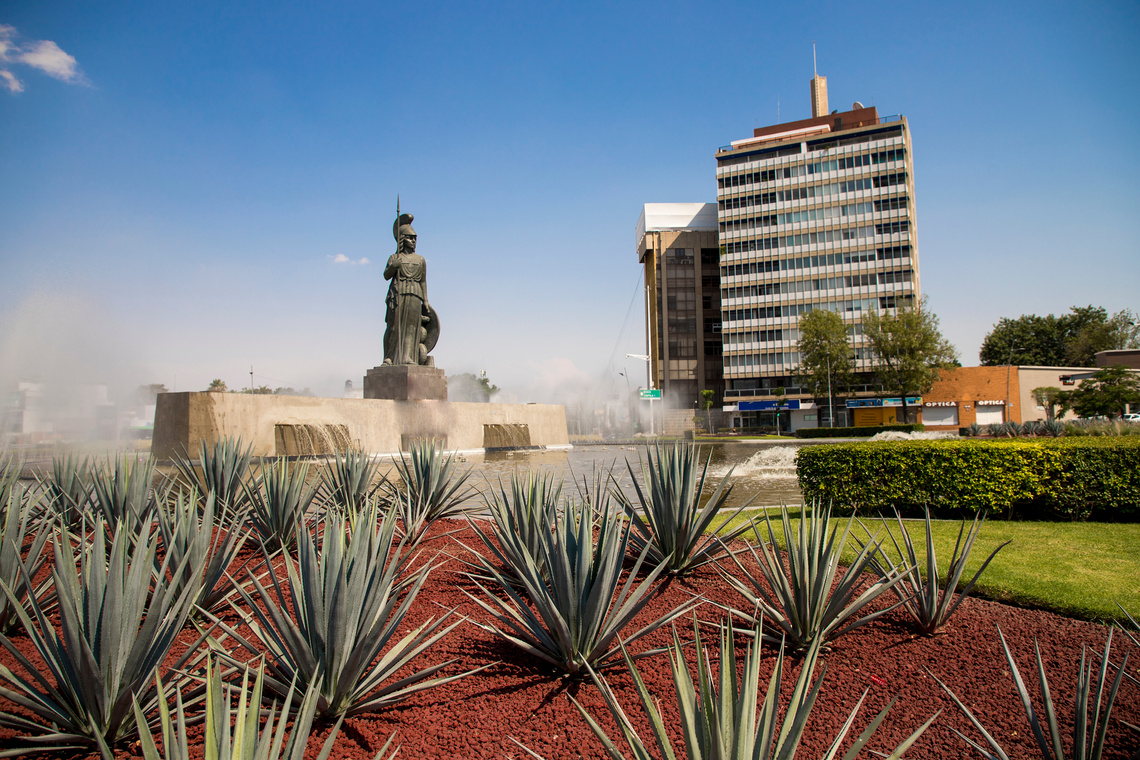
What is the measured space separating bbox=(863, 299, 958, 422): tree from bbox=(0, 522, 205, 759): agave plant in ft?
164

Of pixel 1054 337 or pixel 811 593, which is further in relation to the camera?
pixel 1054 337

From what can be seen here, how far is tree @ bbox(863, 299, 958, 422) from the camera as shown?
4628cm

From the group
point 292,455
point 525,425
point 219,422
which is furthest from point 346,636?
point 525,425

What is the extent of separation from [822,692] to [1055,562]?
3463mm

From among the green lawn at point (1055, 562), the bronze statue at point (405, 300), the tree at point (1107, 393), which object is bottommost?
the green lawn at point (1055, 562)

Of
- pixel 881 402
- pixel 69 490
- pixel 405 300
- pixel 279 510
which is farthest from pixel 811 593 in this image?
pixel 881 402

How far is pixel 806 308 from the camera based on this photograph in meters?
64.0

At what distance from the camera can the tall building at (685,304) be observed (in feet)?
244

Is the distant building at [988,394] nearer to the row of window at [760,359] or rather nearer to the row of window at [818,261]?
the row of window at [760,359]

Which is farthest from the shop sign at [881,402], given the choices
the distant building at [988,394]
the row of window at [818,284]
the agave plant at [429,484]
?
the agave plant at [429,484]

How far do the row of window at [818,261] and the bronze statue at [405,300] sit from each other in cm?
5303

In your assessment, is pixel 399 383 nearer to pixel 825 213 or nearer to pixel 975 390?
pixel 975 390

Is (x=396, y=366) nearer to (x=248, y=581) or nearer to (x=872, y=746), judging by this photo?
(x=248, y=581)

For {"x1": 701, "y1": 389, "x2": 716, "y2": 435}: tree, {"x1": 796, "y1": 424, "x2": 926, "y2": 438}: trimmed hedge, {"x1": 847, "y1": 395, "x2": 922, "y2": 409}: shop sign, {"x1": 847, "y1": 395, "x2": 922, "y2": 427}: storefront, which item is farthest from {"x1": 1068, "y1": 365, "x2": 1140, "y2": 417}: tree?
{"x1": 701, "y1": 389, "x2": 716, "y2": 435}: tree
